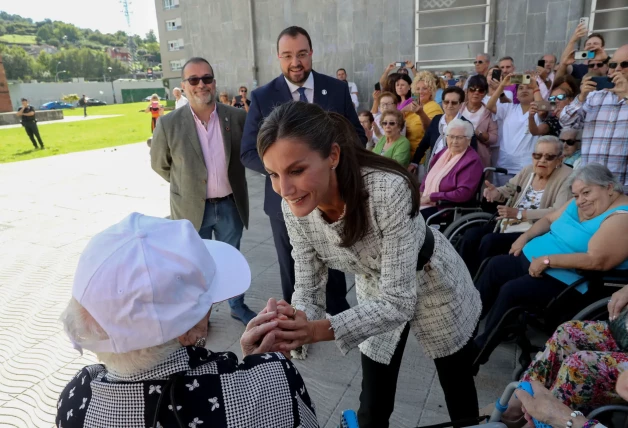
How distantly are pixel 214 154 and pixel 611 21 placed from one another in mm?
8393

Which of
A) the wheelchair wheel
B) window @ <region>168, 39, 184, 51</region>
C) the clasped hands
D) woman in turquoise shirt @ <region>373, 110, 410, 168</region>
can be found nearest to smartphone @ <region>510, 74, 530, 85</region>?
woman in turquoise shirt @ <region>373, 110, 410, 168</region>

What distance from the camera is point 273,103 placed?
299 centimetres

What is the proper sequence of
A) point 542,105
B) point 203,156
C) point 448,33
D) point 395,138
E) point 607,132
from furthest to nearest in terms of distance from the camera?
1. point 448,33
2. point 395,138
3. point 542,105
4. point 607,132
5. point 203,156

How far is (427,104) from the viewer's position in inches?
222

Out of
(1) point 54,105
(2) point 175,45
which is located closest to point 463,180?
(1) point 54,105

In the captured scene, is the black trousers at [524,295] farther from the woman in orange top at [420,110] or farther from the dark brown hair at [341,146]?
the woman in orange top at [420,110]

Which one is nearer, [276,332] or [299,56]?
[276,332]

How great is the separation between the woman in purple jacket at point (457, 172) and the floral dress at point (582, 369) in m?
1.95

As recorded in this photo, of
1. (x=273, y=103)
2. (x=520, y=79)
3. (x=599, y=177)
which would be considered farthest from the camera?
(x=520, y=79)

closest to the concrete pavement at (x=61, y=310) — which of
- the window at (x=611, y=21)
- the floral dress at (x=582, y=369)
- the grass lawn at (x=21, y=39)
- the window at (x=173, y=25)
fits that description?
the floral dress at (x=582, y=369)

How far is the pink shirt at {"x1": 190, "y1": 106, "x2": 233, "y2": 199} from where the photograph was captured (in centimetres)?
326

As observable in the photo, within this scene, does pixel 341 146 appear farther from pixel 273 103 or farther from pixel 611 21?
pixel 611 21

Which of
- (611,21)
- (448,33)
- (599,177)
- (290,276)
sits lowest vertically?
(290,276)

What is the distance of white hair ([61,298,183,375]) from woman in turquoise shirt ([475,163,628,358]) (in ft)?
7.45
